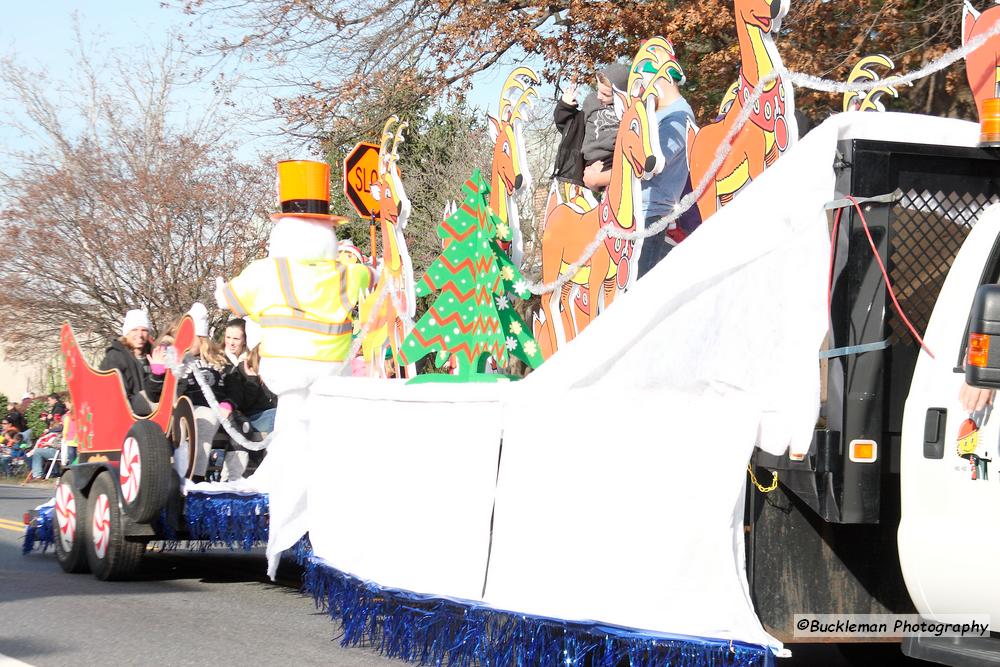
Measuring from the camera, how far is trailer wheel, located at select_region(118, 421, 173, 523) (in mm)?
8133

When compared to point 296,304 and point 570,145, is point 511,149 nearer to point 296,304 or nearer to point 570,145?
point 570,145

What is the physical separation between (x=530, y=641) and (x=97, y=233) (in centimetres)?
1934

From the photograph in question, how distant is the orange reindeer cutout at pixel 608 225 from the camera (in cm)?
724

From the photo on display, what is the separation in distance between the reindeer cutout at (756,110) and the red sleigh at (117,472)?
3.70 m

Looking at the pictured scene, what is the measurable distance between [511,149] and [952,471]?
495cm

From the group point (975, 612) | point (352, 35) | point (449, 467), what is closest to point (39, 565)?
point (449, 467)

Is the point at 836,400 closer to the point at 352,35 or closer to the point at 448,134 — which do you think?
the point at 352,35

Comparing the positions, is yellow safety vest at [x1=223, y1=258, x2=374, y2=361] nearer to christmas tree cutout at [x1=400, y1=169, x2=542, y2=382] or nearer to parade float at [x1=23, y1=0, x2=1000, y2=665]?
christmas tree cutout at [x1=400, y1=169, x2=542, y2=382]

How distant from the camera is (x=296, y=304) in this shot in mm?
8211

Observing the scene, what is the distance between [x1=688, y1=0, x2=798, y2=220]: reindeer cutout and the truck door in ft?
5.68

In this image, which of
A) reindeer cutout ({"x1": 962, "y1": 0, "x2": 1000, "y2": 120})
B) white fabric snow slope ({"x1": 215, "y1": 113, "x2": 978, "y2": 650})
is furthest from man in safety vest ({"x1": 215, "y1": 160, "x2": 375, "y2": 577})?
reindeer cutout ({"x1": 962, "y1": 0, "x2": 1000, "y2": 120})

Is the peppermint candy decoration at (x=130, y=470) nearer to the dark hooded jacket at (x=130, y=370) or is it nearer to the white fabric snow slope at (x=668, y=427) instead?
the dark hooded jacket at (x=130, y=370)

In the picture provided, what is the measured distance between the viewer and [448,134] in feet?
77.7

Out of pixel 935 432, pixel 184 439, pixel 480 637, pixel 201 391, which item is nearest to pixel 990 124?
pixel 935 432
